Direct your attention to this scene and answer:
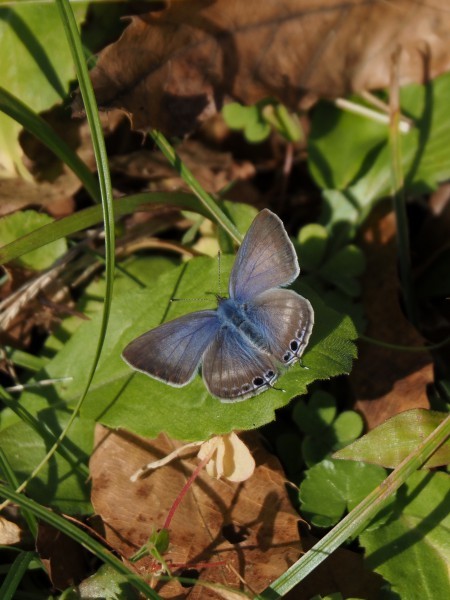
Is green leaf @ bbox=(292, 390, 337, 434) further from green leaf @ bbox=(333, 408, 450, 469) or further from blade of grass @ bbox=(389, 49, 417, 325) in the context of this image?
blade of grass @ bbox=(389, 49, 417, 325)

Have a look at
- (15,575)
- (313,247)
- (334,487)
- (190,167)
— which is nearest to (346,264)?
(313,247)

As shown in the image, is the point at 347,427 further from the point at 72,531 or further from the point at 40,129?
the point at 40,129

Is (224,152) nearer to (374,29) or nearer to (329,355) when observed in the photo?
(374,29)

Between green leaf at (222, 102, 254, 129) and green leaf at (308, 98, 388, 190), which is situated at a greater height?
green leaf at (222, 102, 254, 129)

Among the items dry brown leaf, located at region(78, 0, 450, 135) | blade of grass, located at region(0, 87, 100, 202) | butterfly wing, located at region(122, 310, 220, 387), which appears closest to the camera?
butterfly wing, located at region(122, 310, 220, 387)

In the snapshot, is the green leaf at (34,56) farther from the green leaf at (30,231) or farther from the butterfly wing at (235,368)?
the butterfly wing at (235,368)

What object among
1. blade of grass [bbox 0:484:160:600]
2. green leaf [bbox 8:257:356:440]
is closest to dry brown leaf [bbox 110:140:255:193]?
green leaf [bbox 8:257:356:440]
